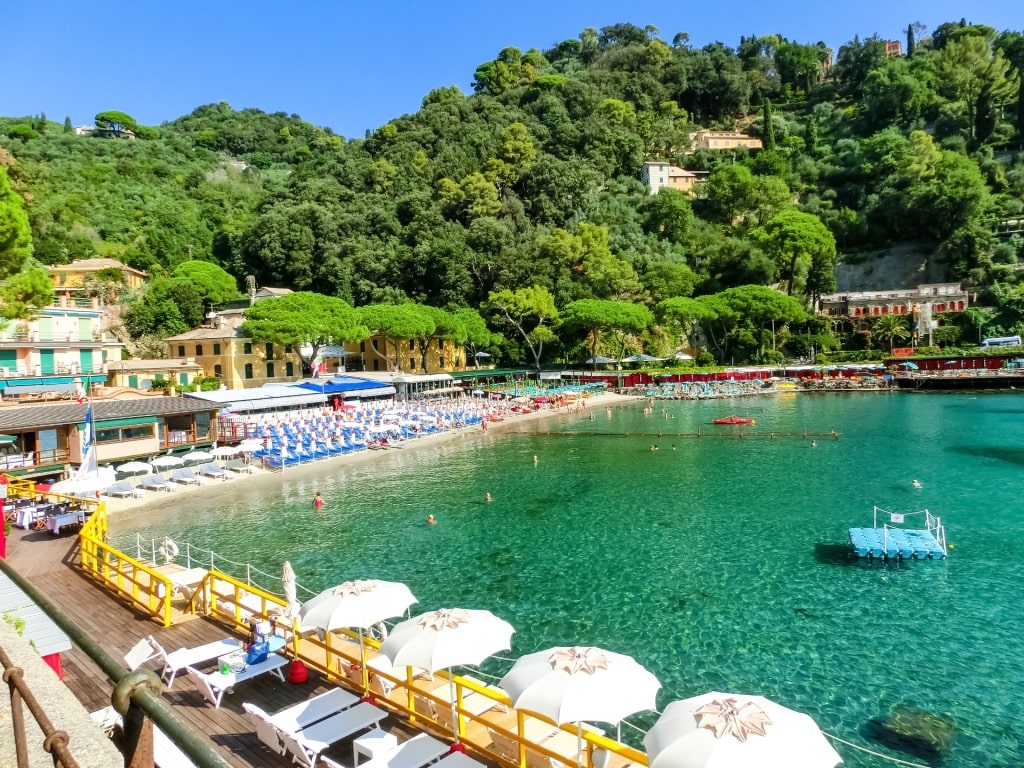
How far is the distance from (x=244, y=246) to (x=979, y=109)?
103 m

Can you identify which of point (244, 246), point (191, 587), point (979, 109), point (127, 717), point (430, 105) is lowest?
point (191, 587)

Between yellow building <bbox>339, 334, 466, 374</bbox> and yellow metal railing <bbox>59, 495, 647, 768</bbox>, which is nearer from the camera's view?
yellow metal railing <bbox>59, 495, 647, 768</bbox>

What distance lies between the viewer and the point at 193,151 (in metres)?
110

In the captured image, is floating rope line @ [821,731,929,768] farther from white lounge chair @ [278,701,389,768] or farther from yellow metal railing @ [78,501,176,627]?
yellow metal railing @ [78,501,176,627]

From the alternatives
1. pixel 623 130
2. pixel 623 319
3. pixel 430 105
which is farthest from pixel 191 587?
pixel 430 105

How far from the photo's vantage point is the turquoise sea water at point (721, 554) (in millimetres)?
12062

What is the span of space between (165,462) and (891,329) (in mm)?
71193

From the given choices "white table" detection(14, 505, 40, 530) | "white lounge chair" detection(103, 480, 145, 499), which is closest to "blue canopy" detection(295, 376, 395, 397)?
"white lounge chair" detection(103, 480, 145, 499)

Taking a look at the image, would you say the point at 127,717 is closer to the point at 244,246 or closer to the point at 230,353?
the point at 230,353

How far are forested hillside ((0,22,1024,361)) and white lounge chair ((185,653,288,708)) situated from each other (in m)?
56.6

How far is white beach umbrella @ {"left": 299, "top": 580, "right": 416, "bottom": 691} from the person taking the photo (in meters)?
9.77

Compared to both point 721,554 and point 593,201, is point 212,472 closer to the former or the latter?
point 721,554

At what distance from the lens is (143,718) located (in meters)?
1.62

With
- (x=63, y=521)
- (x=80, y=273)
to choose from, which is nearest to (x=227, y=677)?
(x=63, y=521)
